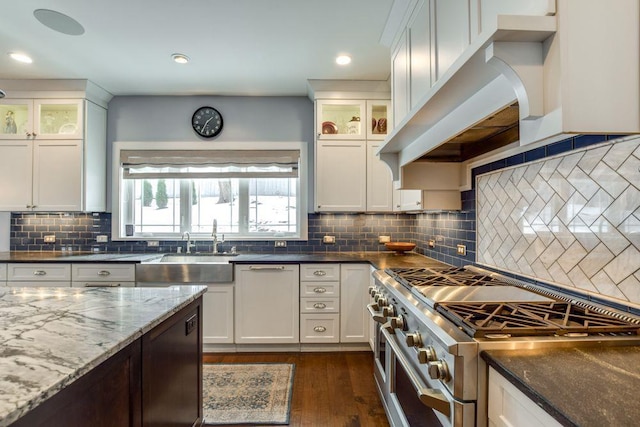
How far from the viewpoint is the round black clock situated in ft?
11.6

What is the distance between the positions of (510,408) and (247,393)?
1972 mm

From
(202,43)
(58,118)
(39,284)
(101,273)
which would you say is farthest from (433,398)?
(58,118)

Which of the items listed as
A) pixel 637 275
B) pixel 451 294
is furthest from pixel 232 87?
pixel 637 275

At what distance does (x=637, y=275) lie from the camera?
1.09 meters

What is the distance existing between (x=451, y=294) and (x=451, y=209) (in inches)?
44.6

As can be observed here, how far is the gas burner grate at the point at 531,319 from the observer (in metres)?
0.97

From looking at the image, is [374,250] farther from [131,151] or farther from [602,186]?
[131,151]

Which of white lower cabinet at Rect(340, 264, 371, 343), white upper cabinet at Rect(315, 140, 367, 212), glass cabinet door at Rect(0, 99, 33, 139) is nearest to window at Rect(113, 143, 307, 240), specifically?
white upper cabinet at Rect(315, 140, 367, 212)

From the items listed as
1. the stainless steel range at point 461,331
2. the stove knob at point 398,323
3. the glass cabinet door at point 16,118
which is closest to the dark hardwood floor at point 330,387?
the stainless steel range at point 461,331

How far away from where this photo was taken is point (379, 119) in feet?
11.1

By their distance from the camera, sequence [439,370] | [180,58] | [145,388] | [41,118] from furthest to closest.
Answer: [41,118] → [180,58] → [145,388] → [439,370]

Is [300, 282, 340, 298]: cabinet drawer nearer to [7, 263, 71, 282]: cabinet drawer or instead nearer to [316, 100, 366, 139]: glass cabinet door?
[316, 100, 366, 139]: glass cabinet door

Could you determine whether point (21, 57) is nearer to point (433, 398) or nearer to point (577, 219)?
point (433, 398)

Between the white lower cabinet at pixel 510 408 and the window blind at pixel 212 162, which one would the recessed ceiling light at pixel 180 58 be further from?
the white lower cabinet at pixel 510 408
